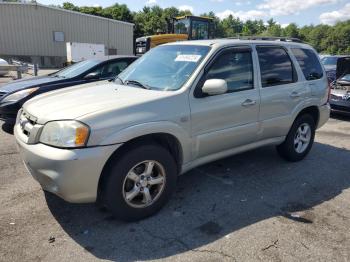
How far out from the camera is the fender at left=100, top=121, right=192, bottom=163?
311 cm

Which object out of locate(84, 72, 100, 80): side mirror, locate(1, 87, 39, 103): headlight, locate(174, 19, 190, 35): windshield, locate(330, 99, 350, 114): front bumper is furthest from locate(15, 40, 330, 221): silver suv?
locate(174, 19, 190, 35): windshield

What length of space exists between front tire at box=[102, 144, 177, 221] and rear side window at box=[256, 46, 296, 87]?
1.89m

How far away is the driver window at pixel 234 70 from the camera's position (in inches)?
158

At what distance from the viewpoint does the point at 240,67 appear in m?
4.31

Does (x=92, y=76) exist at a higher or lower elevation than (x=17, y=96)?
higher

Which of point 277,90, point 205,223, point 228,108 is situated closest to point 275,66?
point 277,90

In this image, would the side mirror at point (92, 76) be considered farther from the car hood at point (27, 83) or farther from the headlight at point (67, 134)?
the headlight at point (67, 134)

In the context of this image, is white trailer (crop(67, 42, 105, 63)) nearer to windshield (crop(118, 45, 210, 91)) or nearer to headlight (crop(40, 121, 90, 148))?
windshield (crop(118, 45, 210, 91))

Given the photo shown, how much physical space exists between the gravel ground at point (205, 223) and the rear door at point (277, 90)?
2.40ft

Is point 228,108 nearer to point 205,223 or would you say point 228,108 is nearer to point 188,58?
point 188,58

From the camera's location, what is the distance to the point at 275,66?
4.75 metres

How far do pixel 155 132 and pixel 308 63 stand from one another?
10.5ft

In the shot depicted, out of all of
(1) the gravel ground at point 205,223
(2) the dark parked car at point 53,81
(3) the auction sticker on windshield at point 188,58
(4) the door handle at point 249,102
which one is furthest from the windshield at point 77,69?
(4) the door handle at point 249,102

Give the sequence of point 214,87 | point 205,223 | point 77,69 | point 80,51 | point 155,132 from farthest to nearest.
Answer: point 80,51, point 77,69, point 214,87, point 205,223, point 155,132
